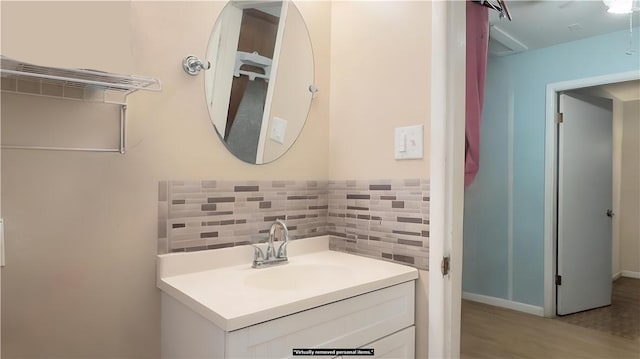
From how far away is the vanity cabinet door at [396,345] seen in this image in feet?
4.07

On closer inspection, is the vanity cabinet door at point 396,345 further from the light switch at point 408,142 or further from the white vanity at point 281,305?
the light switch at point 408,142

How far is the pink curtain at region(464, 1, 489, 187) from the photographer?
6.10 ft

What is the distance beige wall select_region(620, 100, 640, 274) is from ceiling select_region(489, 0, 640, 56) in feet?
6.39

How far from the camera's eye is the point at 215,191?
4.56 feet

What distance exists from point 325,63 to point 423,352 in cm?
129

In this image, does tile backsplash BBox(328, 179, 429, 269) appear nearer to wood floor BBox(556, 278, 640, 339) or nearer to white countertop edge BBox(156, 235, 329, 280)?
white countertop edge BBox(156, 235, 329, 280)

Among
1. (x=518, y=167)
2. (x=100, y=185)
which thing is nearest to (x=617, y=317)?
(x=518, y=167)

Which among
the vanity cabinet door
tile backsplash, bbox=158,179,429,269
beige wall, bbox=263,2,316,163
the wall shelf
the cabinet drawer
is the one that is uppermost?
beige wall, bbox=263,2,316,163

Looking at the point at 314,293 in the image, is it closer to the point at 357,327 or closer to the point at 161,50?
the point at 357,327

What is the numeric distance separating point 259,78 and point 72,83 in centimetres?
69

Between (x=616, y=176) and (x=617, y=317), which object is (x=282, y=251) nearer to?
(x=617, y=317)

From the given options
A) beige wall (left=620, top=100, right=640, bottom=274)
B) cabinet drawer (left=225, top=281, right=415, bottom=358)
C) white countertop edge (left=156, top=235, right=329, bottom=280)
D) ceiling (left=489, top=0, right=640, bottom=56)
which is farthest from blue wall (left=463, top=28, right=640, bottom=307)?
white countertop edge (left=156, top=235, right=329, bottom=280)

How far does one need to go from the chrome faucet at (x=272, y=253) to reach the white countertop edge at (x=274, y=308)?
0.35 m

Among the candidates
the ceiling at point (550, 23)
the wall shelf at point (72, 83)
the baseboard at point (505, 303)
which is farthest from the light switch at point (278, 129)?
the baseboard at point (505, 303)
